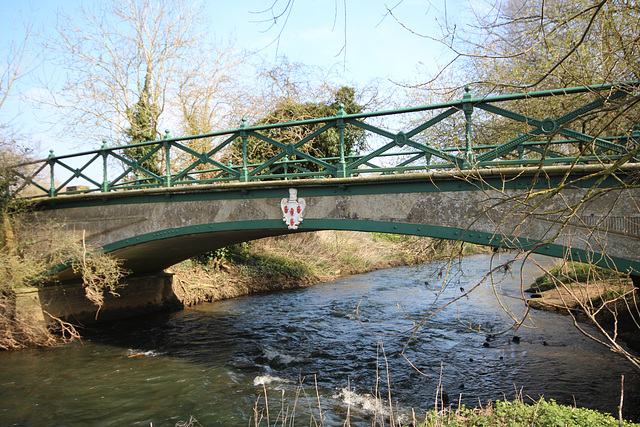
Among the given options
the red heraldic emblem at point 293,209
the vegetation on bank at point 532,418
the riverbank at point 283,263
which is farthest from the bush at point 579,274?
the red heraldic emblem at point 293,209

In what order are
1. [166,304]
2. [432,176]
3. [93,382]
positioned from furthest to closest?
1. [166,304]
2. [93,382]
3. [432,176]

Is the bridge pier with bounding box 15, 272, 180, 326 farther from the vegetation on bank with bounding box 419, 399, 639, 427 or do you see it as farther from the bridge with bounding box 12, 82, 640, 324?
the vegetation on bank with bounding box 419, 399, 639, 427

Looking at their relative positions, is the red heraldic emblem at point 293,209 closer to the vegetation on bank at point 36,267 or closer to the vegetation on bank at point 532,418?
the vegetation on bank at point 532,418

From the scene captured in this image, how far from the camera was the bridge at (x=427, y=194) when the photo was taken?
518cm

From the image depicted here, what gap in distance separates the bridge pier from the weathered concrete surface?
5.93 ft

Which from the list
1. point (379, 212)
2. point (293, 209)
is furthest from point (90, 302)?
point (379, 212)

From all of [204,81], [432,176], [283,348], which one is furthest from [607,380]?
[204,81]

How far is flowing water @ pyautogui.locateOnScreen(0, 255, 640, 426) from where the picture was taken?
22.8ft

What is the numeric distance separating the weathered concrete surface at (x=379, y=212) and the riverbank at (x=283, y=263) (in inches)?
158

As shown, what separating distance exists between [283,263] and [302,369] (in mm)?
10032

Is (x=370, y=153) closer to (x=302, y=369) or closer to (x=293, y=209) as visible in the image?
(x=293, y=209)

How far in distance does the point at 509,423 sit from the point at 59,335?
10689 millimetres

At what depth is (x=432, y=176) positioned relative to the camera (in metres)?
6.61

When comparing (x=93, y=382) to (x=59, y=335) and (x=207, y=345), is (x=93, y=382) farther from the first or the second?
(x=59, y=335)
